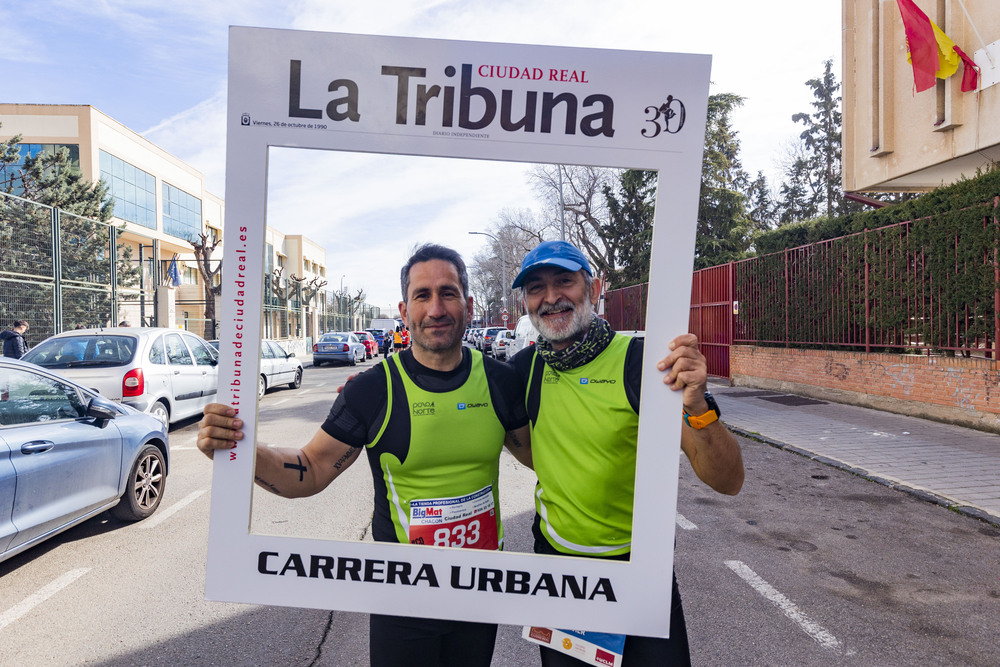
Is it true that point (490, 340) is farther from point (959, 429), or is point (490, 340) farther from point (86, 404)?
point (959, 429)

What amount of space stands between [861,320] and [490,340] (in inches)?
470

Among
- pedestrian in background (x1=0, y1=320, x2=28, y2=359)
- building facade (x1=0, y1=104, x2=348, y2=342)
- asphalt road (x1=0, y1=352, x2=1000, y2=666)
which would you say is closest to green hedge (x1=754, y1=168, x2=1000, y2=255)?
asphalt road (x1=0, y1=352, x2=1000, y2=666)

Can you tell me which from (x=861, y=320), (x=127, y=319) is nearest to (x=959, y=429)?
(x=861, y=320)

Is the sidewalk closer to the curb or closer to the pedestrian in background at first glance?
the curb

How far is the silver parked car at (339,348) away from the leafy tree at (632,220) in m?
1.32

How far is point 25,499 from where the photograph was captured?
160 inches

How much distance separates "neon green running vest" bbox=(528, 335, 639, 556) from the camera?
1.74m

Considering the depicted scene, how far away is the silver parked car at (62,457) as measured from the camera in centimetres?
401

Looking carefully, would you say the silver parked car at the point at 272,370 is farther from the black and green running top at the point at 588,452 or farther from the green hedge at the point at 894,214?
the green hedge at the point at 894,214

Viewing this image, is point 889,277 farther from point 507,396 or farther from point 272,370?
point 272,370

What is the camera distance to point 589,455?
175cm

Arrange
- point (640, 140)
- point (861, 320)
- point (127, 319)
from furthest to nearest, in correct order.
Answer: point (127, 319)
point (861, 320)
point (640, 140)

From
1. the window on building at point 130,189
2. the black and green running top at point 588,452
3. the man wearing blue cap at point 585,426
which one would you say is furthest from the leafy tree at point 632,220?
the window on building at point 130,189

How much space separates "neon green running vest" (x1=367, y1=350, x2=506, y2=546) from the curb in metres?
5.62
